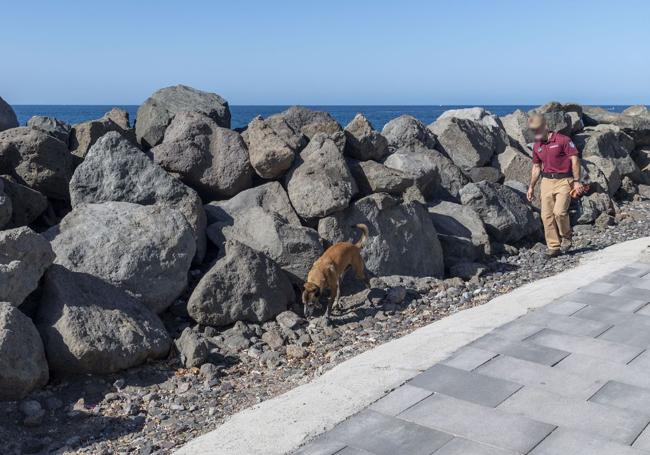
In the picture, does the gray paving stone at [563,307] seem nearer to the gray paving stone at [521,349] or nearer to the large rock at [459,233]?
the gray paving stone at [521,349]

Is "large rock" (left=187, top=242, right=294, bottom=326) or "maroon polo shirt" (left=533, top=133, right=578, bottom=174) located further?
"maroon polo shirt" (left=533, top=133, right=578, bottom=174)

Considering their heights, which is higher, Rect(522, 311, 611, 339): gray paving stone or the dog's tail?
the dog's tail

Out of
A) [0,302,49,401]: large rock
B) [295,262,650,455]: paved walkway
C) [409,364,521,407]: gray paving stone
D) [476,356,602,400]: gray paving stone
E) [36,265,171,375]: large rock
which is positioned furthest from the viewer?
[36,265,171,375]: large rock

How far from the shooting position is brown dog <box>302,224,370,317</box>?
24.9 feet

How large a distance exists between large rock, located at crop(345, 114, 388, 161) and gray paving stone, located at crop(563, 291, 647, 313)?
13.0ft

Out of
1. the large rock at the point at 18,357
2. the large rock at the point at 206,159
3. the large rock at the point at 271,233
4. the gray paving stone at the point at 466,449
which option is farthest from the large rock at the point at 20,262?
the gray paving stone at the point at 466,449

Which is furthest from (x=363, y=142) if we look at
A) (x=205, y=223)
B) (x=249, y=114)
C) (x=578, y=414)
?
(x=249, y=114)

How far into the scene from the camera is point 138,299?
23.2 feet

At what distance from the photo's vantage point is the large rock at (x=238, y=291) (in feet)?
24.0

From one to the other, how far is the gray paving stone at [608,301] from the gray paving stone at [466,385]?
2.49 metres

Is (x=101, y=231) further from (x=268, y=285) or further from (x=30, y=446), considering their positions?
(x=30, y=446)

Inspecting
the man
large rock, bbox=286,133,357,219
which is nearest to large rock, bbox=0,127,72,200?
large rock, bbox=286,133,357,219

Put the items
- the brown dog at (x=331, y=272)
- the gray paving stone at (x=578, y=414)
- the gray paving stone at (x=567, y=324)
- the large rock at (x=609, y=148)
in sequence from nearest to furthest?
1. the gray paving stone at (x=578, y=414)
2. the gray paving stone at (x=567, y=324)
3. the brown dog at (x=331, y=272)
4. the large rock at (x=609, y=148)

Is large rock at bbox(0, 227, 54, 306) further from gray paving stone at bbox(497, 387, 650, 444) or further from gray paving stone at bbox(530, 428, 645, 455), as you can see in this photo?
gray paving stone at bbox(530, 428, 645, 455)
